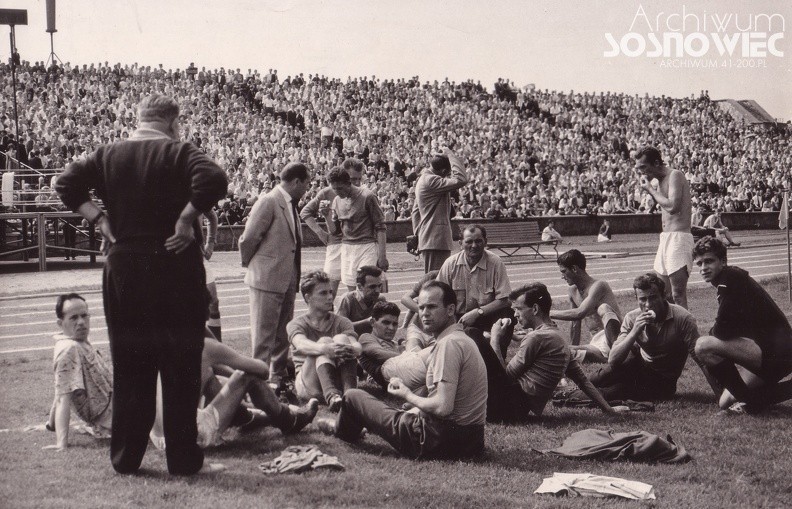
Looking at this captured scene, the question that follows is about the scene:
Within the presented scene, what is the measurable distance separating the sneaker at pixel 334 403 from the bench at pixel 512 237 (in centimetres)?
1853

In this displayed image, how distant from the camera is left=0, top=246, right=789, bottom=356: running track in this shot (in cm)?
1203

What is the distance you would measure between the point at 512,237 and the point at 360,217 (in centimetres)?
1693

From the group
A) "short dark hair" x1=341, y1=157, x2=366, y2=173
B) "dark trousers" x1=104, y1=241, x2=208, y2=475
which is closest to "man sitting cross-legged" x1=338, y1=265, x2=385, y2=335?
"short dark hair" x1=341, y1=157, x2=366, y2=173

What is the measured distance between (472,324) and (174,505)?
408 cm

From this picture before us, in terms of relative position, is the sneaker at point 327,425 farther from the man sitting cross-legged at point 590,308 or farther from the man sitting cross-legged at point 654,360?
the man sitting cross-legged at point 590,308

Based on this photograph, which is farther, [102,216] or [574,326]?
[574,326]

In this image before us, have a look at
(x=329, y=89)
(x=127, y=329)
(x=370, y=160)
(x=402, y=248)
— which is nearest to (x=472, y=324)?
(x=127, y=329)

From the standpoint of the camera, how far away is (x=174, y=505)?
4.86m

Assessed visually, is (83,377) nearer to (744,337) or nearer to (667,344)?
(667,344)

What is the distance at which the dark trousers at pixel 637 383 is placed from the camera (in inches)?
310

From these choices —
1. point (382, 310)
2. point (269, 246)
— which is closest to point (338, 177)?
point (269, 246)

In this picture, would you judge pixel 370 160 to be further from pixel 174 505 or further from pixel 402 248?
pixel 174 505

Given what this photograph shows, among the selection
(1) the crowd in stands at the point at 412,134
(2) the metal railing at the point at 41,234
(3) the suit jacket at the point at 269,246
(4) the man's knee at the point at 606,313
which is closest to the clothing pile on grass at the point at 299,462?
(3) the suit jacket at the point at 269,246

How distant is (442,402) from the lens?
5809 mm
